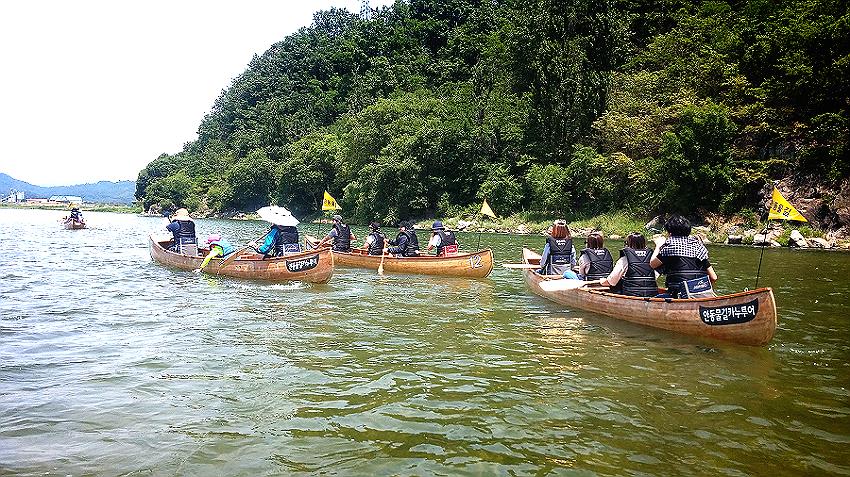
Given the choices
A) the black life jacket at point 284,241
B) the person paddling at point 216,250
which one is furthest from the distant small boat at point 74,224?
the black life jacket at point 284,241

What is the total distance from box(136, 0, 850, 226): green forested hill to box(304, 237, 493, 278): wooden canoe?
2553cm

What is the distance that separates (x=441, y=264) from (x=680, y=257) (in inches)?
359

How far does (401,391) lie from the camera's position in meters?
6.81

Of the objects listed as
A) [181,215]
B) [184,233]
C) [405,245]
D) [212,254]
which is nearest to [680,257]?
[405,245]

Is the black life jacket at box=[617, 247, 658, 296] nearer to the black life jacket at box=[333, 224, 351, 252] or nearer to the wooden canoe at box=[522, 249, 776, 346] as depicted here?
the wooden canoe at box=[522, 249, 776, 346]

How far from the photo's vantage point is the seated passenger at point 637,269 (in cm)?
1071

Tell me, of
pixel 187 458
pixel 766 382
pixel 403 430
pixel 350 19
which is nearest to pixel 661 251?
pixel 766 382

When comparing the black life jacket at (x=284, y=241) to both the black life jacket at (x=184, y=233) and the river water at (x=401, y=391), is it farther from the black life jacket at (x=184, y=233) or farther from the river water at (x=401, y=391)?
the black life jacket at (x=184, y=233)

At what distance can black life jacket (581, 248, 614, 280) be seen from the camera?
487 inches

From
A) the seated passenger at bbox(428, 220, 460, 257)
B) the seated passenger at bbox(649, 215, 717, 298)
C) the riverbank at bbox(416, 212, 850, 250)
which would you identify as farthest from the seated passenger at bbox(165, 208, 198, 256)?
the riverbank at bbox(416, 212, 850, 250)

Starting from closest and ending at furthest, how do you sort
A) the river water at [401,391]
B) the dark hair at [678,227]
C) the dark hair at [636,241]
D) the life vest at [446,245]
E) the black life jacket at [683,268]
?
the river water at [401,391] < the dark hair at [678,227] < the black life jacket at [683,268] < the dark hair at [636,241] < the life vest at [446,245]

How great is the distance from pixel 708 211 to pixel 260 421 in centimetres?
3941

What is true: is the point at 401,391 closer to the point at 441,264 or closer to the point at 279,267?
the point at 279,267

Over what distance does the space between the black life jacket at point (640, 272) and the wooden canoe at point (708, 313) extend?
0.41m
